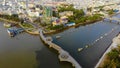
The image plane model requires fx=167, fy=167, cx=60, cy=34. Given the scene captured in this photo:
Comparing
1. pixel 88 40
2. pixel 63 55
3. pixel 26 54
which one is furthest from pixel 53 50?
pixel 88 40

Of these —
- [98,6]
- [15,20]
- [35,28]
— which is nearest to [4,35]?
[35,28]

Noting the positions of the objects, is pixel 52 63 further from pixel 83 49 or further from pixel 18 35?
pixel 18 35

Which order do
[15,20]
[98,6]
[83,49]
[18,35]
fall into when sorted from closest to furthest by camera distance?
[83,49]
[18,35]
[15,20]
[98,6]

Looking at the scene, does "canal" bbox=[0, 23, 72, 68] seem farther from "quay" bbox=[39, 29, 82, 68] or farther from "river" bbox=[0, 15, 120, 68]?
"quay" bbox=[39, 29, 82, 68]

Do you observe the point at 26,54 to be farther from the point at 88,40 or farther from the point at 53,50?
the point at 88,40

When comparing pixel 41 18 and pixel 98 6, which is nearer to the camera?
pixel 41 18

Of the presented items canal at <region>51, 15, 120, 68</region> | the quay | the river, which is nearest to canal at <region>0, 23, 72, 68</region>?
the river
